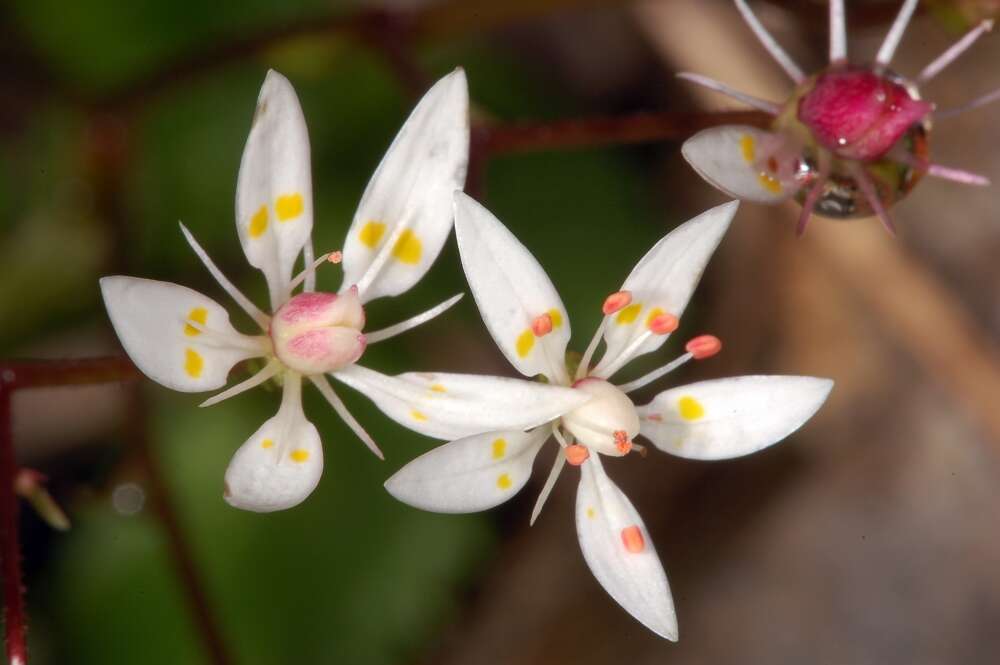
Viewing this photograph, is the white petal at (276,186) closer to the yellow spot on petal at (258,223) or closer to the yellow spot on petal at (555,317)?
the yellow spot on petal at (258,223)

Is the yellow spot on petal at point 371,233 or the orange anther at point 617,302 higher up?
the yellow spot on petal at point 371,233

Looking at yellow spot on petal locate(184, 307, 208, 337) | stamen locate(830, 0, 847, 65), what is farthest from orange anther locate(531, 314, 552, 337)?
stamen locate(830, 0, 847, 65)

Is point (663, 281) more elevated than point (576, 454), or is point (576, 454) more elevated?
point (663, 281)

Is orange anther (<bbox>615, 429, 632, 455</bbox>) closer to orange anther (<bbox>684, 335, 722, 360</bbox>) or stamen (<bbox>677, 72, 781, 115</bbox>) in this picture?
orange anther (<bbox>684, 335, 722, 360</bbox>)

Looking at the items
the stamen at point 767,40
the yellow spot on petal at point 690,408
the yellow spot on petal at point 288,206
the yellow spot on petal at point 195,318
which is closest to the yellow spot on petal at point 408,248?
the yellow spot on petal at point 288,206

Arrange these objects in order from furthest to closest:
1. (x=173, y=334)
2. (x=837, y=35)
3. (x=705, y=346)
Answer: (x=837, y=35), (x=705, y=346), (x=173, y=334)

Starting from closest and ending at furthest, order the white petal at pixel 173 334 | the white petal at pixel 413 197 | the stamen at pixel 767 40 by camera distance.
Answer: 1. the white petal at pixel 173 334
2. the white petal at pixel 413 197
3. the stamen at pixel 767 40

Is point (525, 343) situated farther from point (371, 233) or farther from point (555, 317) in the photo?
point (371, 233)

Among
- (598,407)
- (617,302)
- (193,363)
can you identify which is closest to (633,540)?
(598,407)
